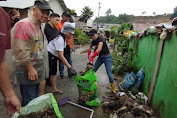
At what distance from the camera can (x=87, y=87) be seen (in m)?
2.70

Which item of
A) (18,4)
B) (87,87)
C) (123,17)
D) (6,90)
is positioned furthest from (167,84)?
(123,17)

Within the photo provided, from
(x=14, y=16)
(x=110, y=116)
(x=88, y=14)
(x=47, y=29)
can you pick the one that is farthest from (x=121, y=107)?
(x=88, y=14)

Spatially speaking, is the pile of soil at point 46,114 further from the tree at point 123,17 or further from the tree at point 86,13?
the tree at point 123,17

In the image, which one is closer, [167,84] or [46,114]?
[46,114]

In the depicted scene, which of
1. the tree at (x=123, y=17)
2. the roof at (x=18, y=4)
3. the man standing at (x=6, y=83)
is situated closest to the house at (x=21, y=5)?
the roof at (x=18, y=4)

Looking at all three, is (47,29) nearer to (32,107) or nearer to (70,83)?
(32,107)

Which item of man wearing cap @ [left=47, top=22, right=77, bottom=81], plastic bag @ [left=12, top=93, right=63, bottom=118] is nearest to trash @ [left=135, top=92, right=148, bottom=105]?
man wearing cap @ [left=47, top=22, right=77, bottom=81]

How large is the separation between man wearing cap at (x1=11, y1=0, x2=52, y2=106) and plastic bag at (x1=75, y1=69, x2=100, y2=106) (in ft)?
2.97

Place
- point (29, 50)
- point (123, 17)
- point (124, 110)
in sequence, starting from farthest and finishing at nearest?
point (123, 17)
point (124, 110)
point (29, 50)

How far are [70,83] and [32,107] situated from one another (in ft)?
8.82

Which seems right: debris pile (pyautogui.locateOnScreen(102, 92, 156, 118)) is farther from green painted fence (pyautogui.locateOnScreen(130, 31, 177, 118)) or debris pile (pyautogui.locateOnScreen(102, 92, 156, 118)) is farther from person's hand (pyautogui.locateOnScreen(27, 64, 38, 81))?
person's hand (pyautogui.locateOnScreen(27, 64, 38, 81))

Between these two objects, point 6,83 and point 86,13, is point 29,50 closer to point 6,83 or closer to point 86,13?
point 6,83

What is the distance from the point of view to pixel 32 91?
190 cm

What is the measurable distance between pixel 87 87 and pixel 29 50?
4.64 feet
